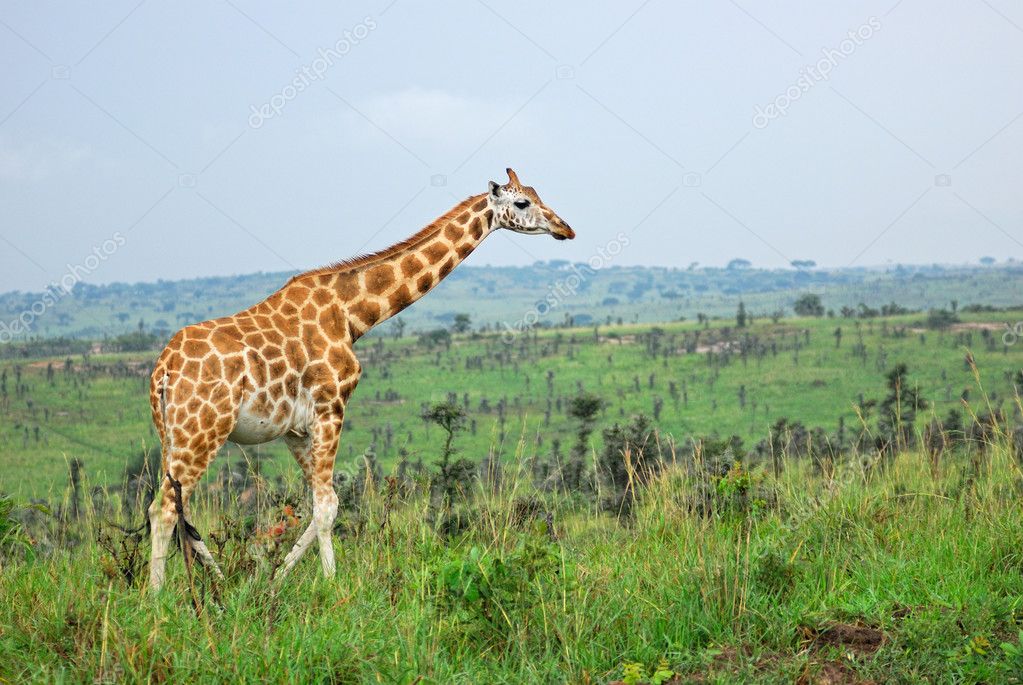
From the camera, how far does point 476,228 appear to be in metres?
9.09

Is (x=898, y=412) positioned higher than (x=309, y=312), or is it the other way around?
(x=309, y=312)

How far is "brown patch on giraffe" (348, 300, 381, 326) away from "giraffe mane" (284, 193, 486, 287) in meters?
0.35

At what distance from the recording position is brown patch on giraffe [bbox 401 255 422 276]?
29.4 feet

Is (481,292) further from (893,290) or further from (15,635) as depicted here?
(15,635)

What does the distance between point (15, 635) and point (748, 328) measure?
54.0m

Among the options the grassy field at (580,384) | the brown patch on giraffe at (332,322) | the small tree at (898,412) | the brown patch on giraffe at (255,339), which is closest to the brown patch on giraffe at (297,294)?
the brown patch on giraffe at (332,322)

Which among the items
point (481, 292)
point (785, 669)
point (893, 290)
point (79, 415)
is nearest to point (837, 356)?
point (79, 415)

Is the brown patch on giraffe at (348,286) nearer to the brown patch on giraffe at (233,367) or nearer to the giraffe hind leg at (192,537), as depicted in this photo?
the brown patch on giraffe at (233,367)

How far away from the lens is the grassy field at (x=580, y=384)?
1394 inches

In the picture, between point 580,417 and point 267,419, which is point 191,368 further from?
point 580,417

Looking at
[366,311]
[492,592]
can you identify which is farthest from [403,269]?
[492,592]

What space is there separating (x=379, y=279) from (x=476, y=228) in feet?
3.29

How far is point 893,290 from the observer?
117 metres

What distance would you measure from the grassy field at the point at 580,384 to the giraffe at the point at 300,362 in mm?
21538
